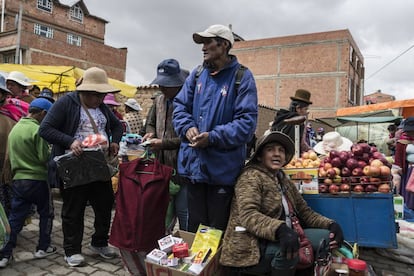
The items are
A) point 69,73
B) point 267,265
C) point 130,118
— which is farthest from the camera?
point 69,73

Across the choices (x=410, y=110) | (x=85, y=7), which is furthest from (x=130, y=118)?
(x=85, y=7)

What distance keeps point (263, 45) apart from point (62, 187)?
35.6 metres

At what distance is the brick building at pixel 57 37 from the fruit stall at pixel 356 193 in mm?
31925

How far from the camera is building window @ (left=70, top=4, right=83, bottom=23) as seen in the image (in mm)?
41562

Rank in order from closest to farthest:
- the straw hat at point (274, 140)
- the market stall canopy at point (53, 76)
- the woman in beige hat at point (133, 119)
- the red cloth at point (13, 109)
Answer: the straw hat at point (274, 140) → the red cloth at point (13, 109) → the woman in beige hat at point (133, 119) → the market stall canopy at point (53, 76)

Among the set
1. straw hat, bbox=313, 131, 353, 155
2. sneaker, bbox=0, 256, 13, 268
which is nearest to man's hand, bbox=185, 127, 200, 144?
straw hat, bbox=313, 131, 353, 155

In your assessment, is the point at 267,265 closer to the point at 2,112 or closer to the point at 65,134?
the point at 65,134

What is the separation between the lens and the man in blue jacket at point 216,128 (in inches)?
93.1

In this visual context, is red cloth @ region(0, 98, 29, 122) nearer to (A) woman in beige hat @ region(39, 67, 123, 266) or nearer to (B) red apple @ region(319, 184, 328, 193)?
(A) woman in beige hat @ region(39, 67, 123, 266)

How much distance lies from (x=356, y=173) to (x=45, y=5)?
1741 inches

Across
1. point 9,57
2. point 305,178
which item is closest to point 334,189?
point 305,178

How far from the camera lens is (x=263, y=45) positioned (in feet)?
119

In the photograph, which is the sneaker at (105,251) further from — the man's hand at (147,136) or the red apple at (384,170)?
the red apple at (384,170)

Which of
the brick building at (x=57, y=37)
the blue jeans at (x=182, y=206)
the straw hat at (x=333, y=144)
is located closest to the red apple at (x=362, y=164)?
the straw hat at (x=333, y=144)
